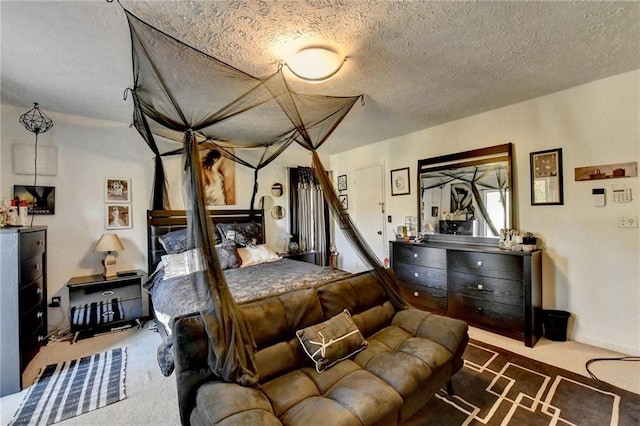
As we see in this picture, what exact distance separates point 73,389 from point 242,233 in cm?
222

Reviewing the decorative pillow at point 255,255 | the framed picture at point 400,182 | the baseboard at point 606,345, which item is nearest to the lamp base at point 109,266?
the decorative pillow at point 255,255

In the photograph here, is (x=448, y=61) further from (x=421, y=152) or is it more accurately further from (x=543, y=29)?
(x=421, y=152)

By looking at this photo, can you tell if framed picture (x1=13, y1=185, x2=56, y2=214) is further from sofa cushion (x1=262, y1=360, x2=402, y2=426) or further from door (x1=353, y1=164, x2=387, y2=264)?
door (x1=353, y1=164, x2=387, y2=264)

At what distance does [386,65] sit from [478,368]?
2.64 meters

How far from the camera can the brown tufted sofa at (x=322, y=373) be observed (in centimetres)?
124

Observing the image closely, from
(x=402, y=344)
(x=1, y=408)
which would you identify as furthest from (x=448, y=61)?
(x=1, y=408)

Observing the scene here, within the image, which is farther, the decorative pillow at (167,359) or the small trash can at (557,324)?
the small trash can at (557,324)

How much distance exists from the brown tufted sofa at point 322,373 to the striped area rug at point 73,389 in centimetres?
115

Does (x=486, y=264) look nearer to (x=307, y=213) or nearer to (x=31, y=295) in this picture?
(x=307, y=213)

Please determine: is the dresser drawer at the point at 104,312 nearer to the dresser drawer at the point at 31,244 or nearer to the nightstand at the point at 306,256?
the dresser drawer at the point at 31,244

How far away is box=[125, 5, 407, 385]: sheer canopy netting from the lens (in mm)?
1431

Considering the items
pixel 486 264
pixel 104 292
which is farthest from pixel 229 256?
pixel 486 264

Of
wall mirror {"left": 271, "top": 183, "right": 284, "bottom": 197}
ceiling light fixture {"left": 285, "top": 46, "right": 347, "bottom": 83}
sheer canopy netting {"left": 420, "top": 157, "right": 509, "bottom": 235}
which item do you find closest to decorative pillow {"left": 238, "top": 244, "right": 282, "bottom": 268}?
wall mirror {"left": 271, "top": 183, "right": 284, "bottom": 197}

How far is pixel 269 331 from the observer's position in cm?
167
